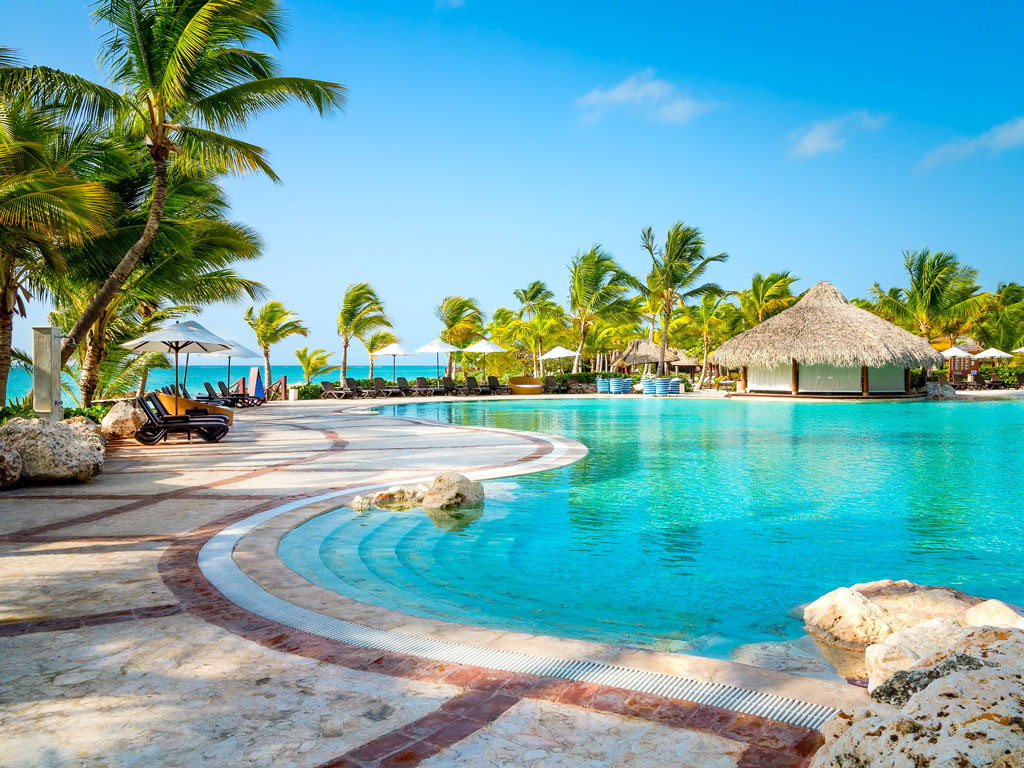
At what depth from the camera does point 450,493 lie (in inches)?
286

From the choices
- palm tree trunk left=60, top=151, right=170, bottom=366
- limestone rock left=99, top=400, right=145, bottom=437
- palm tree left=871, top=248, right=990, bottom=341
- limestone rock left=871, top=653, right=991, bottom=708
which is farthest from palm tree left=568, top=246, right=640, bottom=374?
limestone rock left=871, top=653, right=991, bottom=708

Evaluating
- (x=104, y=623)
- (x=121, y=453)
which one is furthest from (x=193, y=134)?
(x=104, y=623)

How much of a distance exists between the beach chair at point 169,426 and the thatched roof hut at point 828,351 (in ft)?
74.4

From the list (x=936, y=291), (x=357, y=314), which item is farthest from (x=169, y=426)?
(x=936, y=291)

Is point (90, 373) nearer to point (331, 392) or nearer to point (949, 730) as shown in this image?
point (331, 392)

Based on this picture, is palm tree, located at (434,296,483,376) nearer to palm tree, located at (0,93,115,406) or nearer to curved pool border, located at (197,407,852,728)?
palm tree, located at (0,93,115,406)

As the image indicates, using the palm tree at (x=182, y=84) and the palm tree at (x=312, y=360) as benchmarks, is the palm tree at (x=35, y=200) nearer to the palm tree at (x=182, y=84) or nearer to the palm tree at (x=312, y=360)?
the palm tree at (x=182, y=84)

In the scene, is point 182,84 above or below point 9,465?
above

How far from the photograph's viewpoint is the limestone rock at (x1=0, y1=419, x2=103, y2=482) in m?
7.77

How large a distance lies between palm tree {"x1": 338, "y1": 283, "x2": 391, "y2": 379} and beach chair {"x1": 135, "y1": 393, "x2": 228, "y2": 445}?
61.1 feet

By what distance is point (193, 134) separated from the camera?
11.5 m

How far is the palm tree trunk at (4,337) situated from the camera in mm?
10766

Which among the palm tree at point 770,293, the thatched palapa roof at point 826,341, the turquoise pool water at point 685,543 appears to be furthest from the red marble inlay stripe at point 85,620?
the palm tree at point 770,293

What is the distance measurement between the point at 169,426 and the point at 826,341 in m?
24.3
